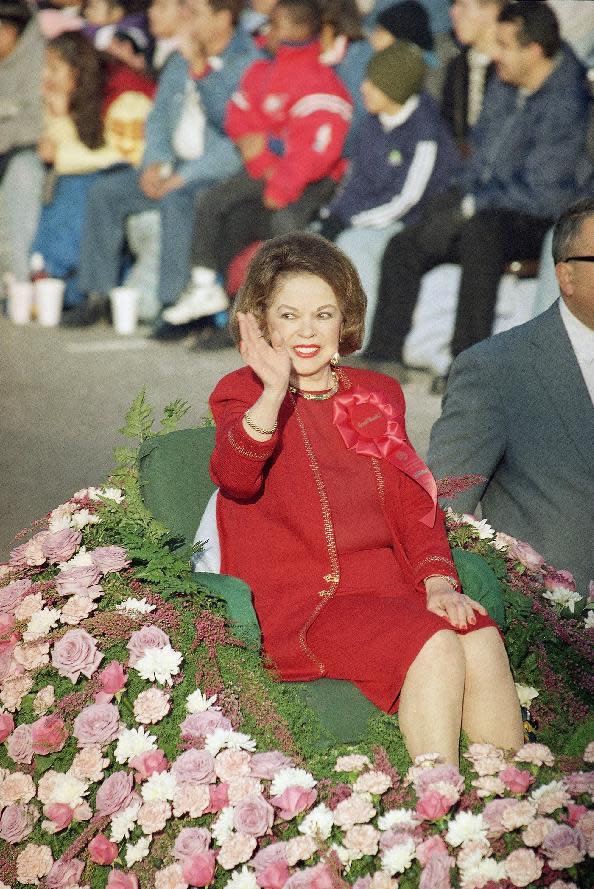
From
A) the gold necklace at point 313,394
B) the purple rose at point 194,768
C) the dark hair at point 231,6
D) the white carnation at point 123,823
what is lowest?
the white carnation at point 123,823

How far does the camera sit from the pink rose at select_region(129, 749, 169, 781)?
9.14 ft

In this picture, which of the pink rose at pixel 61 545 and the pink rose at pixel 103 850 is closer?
the pink rose at pixel 103 850

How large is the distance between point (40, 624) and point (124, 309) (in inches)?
271

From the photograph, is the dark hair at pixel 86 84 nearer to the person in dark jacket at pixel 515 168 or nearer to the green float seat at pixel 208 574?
the person in dark jacket at pixel 515 168

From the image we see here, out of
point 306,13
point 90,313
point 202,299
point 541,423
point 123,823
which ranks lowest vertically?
point 90,313

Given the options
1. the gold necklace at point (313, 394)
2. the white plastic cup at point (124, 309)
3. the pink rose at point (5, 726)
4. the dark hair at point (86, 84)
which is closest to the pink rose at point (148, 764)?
the pink rose at point (5, 726)

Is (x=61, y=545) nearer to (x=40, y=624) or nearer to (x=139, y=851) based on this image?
(x=40, y=624)

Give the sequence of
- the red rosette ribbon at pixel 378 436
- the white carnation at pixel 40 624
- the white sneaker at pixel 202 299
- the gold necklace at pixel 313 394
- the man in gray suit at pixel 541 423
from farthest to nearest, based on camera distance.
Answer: the white sneaker at pixel 202 299, the man in gray suit at pixel 541 423, the gold necklace at pixel 313 394, the red rosette ribbon at pixel 378 436, the white carnation at pixel 40 624

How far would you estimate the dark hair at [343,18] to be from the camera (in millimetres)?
8922

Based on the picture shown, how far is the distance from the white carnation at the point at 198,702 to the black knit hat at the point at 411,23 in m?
6.76

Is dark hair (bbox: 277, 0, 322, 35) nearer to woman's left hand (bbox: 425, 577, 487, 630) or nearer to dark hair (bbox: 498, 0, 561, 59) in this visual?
dark hair (bbox: 498, 0, 561, 59)

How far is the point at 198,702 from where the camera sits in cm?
290

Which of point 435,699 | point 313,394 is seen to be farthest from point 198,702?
point 313,394

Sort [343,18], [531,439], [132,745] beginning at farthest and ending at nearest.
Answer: [343,18] → [531,439] → [132,745]
